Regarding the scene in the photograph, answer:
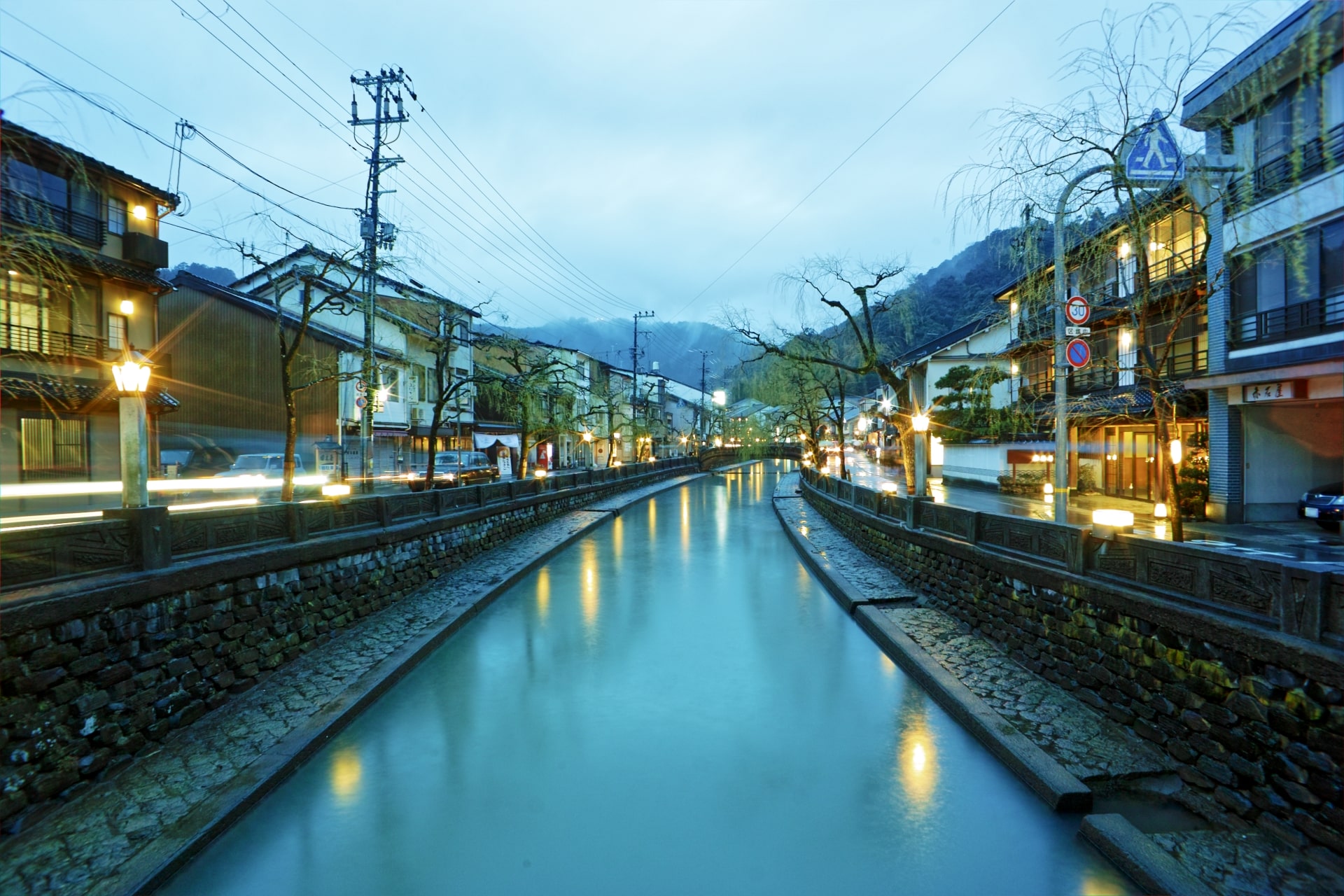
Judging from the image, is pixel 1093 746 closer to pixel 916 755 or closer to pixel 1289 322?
pixel 916 755

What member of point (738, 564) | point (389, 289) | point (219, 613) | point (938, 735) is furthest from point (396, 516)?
point (389, 289)

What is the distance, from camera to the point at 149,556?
267 inches

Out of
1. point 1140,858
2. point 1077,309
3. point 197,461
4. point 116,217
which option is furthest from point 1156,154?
point 197,461

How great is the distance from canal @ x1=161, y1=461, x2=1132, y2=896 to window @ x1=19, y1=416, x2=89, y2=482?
16032mm

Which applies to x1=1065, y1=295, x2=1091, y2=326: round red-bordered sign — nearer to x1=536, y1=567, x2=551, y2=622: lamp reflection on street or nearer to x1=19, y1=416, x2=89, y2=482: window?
x1=536, y1=567, x2=551, y2=622: lamp reflection on street

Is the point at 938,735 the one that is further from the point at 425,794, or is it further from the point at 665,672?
the point at 425,794

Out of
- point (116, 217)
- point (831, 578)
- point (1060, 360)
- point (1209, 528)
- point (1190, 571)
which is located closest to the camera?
point (1190, 571)

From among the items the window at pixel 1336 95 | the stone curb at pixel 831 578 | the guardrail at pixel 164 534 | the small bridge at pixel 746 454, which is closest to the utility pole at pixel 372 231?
the guardrail at pixel 164 534

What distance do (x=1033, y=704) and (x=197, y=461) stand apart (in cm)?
3004

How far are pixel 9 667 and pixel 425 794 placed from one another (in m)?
3.35

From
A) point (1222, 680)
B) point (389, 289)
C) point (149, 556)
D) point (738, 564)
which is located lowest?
point (738, 564)

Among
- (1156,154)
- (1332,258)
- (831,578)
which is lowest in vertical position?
(831,578)

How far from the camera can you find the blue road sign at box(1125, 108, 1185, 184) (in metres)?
8.27

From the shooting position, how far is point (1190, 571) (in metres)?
6.00
